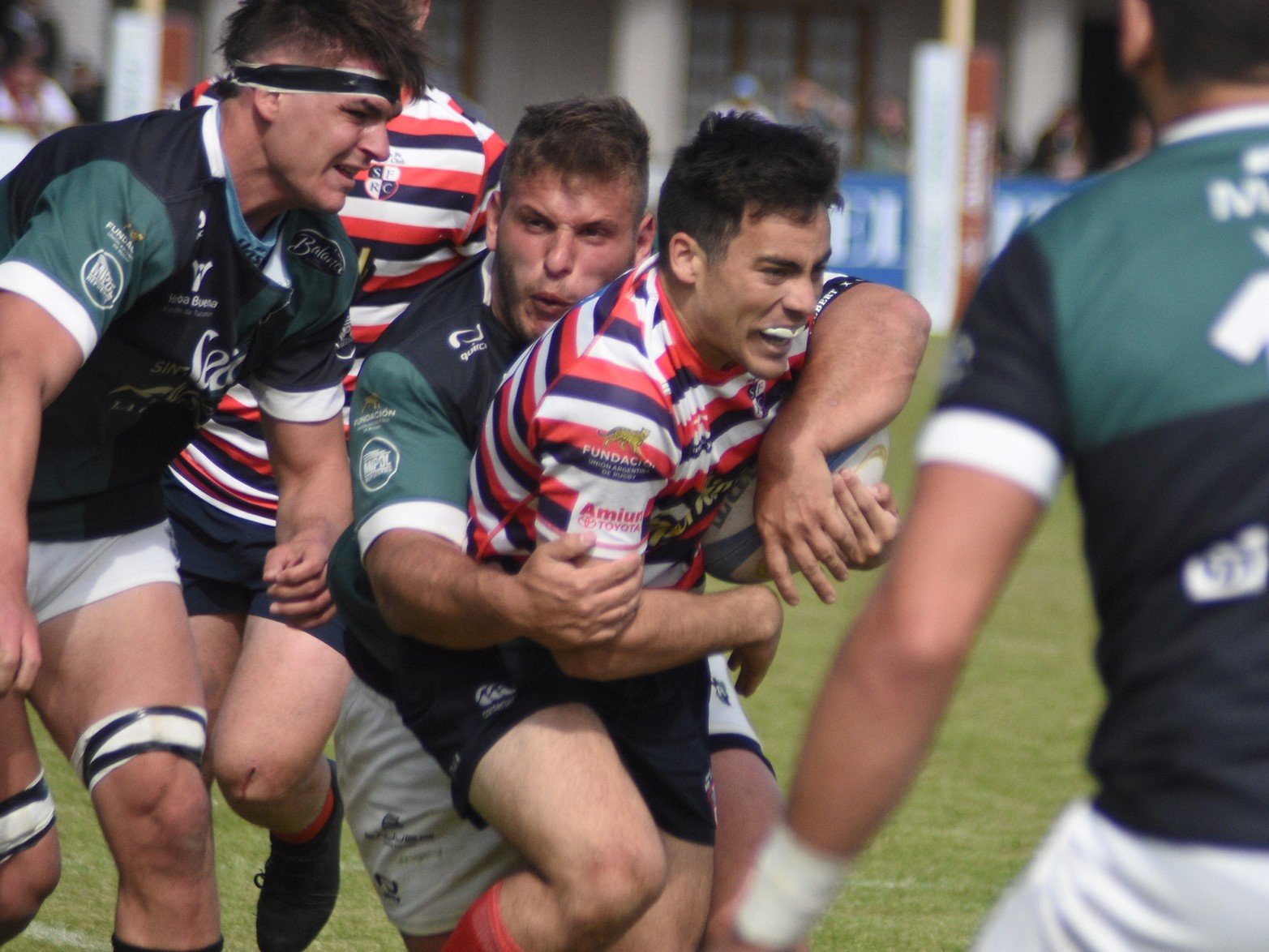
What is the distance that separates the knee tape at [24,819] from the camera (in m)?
3.43

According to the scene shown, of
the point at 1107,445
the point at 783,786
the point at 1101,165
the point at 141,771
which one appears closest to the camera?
the point at 1107,445

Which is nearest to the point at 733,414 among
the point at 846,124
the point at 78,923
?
the point at 78,923

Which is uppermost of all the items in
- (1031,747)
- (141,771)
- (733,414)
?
(733,414)

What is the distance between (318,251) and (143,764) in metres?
1.16

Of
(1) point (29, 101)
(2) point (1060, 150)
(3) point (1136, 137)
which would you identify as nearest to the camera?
(1) point (29, 101)

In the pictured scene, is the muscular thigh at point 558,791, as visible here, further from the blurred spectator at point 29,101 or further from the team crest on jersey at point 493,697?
the blurred spectator at point 29,101

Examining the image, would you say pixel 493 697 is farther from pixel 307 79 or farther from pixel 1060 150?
pixel 1060 150

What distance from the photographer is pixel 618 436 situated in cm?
275

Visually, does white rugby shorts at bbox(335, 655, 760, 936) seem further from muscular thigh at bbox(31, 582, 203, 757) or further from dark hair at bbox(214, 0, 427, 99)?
dark hair at bbox(214, 0, 427, 99)

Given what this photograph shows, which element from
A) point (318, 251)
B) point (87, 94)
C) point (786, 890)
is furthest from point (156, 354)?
point (87, 94)

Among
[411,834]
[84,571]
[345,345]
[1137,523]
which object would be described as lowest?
[411,834]

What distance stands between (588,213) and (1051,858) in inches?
73.4

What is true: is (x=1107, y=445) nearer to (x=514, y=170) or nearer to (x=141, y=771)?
(x=514, y=170)

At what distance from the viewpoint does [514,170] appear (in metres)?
3.50
